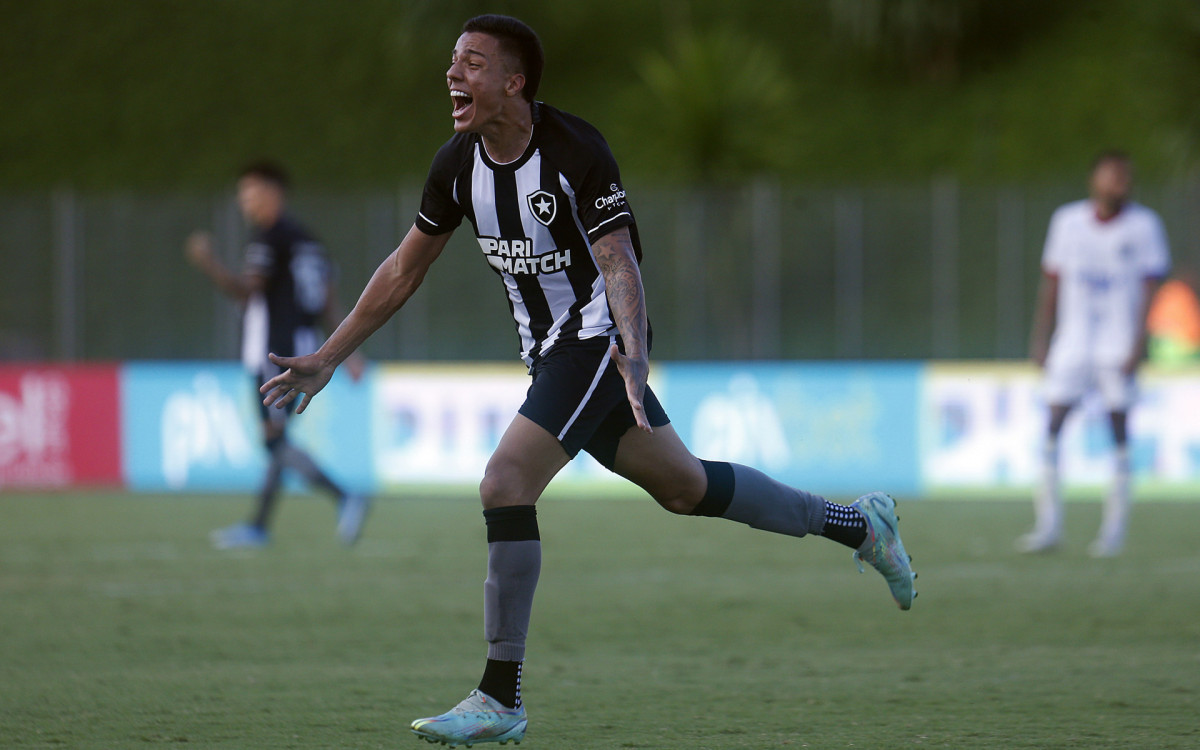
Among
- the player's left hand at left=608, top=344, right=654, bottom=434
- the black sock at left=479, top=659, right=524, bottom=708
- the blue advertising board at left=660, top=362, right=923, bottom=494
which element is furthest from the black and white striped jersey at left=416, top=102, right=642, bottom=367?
the blue advertising board at left=660, top=362, right=923, bottom=494

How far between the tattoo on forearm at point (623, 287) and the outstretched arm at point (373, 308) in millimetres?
646

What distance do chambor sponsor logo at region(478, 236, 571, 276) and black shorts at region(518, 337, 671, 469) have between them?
0.81 ft

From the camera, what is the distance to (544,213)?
4.62 meters

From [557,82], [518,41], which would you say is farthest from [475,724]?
[557,82]

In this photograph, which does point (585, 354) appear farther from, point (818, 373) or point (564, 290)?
point (818, 373)

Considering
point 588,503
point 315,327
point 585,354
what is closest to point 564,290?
point 585,354

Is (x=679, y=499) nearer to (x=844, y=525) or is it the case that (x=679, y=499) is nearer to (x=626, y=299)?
(x=844, y=525)

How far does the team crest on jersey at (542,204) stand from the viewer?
15.1 ft

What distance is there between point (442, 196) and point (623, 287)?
0.71m

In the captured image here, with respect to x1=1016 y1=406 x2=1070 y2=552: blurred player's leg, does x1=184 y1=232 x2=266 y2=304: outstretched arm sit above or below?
above

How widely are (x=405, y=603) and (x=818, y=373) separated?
6756 mm

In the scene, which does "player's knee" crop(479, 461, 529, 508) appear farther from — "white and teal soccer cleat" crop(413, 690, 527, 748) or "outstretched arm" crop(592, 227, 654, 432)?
"white and teal soccer cleat" crop(413, 690, 527, 748)

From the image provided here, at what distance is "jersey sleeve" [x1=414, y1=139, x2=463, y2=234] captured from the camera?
4.79m

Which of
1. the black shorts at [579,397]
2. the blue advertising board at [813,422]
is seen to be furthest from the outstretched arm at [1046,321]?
the black shorts at [579,397]
